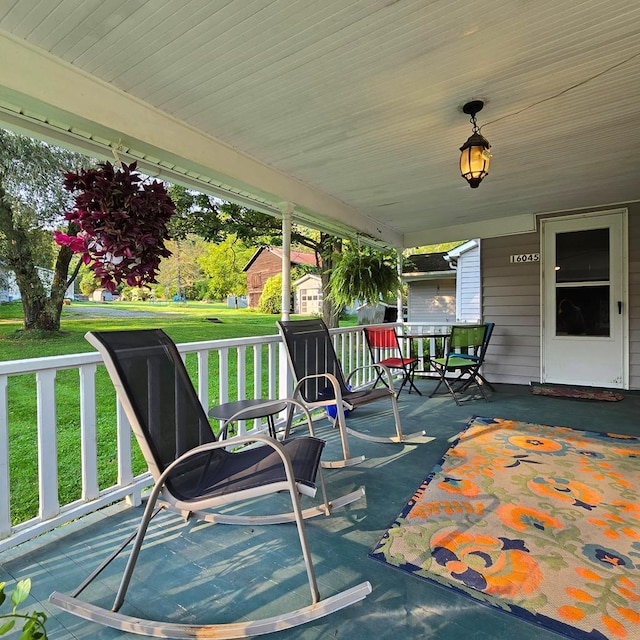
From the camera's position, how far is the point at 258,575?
1.58m

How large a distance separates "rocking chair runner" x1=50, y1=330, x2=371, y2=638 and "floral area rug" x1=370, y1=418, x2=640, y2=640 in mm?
477

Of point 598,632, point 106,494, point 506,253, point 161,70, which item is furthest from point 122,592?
point 506,253

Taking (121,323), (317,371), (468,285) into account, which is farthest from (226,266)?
(468,285)

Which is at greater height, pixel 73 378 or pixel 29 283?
pixel 29 283

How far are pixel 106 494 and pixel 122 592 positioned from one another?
832 mm

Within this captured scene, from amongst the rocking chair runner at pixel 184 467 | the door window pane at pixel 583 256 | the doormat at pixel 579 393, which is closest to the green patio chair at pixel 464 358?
the doormat at pixel 579 393

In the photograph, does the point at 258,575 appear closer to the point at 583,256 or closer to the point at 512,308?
the point at 512,308

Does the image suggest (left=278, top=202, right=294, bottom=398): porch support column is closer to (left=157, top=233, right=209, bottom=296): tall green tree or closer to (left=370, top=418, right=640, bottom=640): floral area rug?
(left=157, top=233, right=209, bottom=296): tall green tree

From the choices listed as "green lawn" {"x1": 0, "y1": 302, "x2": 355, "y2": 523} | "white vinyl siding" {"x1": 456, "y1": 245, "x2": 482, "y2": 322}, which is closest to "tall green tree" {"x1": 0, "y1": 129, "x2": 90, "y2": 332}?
"green lawn" {"x1": 0, "y1": 302, "x2": 355, "y2": 523}

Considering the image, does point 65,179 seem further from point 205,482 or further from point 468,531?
point 468,531

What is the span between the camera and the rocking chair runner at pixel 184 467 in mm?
1317

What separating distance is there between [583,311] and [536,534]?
4.36 m

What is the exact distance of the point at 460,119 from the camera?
8.90ft

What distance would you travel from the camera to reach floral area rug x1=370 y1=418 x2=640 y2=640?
140 centimetres
